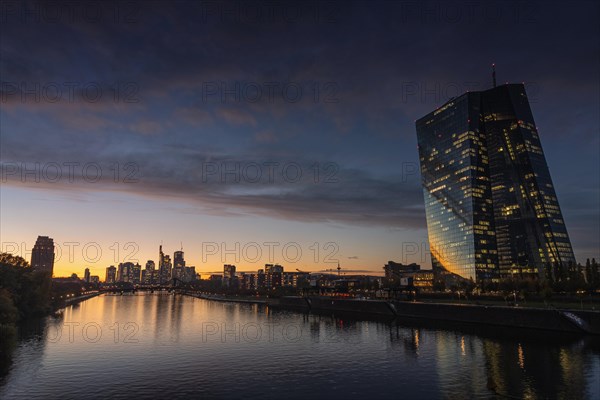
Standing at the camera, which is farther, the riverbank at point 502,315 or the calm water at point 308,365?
the riverbank at point 502,315

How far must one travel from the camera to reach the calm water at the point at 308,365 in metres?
55.2

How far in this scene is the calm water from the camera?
55188 millimetres

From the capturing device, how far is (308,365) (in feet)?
242

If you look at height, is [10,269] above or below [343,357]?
above

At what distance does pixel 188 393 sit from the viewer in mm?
55375

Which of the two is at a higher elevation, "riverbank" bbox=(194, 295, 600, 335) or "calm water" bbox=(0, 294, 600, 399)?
"riverbank" bbox=(194, 295, 600, 335)

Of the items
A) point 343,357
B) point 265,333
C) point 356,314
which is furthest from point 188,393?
point 356,314

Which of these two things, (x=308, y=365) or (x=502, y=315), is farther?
(x=502, y=315)

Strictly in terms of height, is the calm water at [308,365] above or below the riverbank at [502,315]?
below

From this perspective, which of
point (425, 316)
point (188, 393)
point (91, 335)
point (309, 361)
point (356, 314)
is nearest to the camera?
point (188, 393)

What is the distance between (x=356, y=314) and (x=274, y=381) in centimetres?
12522

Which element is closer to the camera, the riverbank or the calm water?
the calm water

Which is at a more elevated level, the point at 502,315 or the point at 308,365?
the point at 502,315

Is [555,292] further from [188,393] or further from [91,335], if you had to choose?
[91,335]
